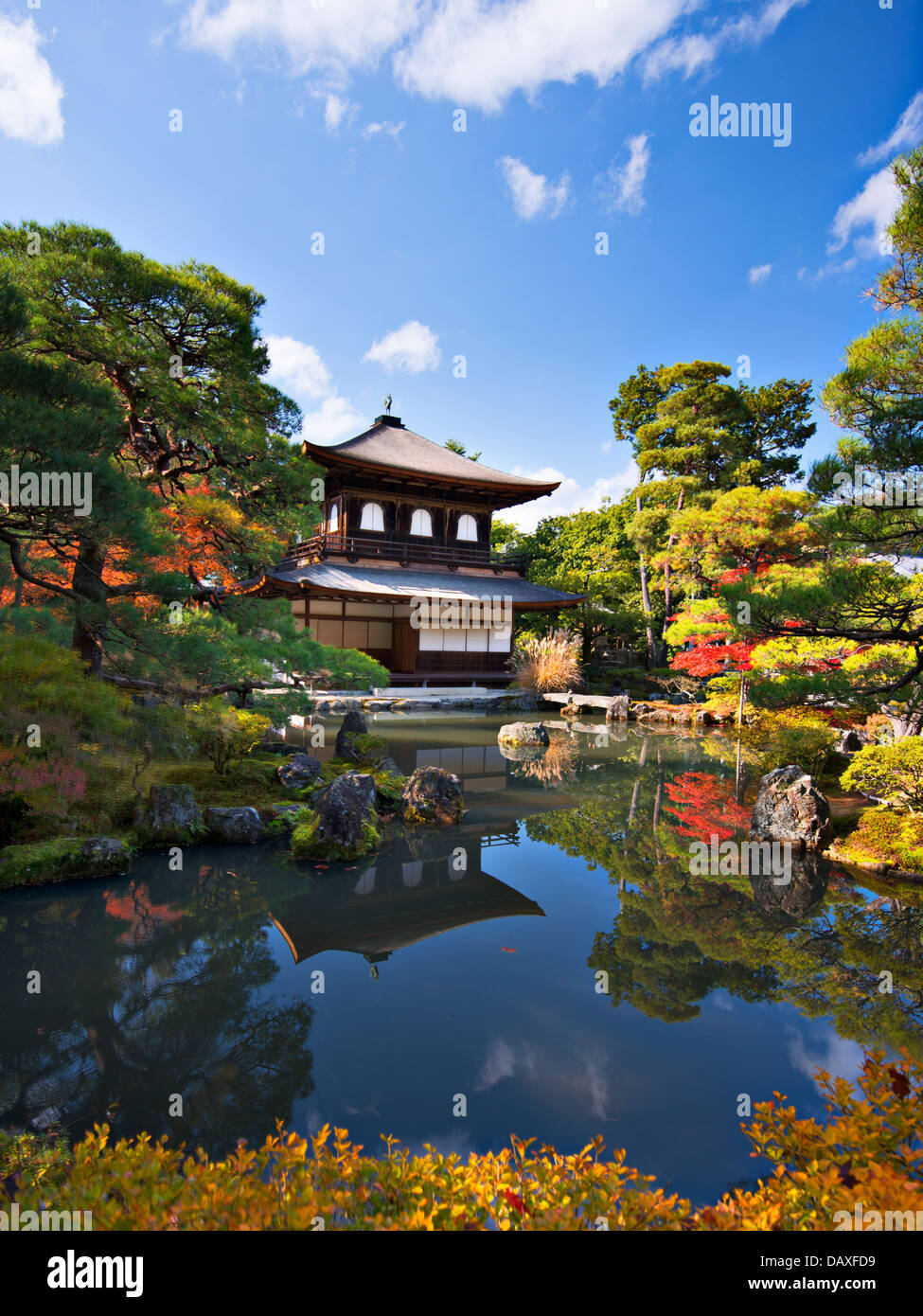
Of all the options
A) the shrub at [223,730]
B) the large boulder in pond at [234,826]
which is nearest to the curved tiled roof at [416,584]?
the shrub at [223,730]

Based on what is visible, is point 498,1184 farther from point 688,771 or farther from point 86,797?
point 688,771

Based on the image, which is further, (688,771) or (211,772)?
(688,771)

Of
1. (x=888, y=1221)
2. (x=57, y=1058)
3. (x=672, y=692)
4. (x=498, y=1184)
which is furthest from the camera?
(x=672, y=692)

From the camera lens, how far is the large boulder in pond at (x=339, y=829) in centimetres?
580

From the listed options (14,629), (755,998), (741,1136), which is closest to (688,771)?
(755,998)

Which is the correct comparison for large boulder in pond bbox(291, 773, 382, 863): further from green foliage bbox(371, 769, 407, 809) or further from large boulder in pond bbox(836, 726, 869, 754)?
large boulder in pond bbox(836, 726, 869, 754)

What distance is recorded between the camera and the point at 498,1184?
1.72 m

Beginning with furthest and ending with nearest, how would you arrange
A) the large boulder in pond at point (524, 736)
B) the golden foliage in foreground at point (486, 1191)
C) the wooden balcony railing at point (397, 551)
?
the wooden balcony railing at point (397, 551) → the large boulder in pond at point (524, 736) → the golden foliage in foreground at point (486, 1191)

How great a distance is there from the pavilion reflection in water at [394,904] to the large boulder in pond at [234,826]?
1.18 m

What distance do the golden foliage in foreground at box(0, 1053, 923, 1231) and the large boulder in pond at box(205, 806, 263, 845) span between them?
4.30 m

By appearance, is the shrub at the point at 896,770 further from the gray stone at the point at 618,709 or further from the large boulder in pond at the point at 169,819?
the gray stone at the point at 618,709

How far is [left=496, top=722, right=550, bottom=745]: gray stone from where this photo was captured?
39.9 feet

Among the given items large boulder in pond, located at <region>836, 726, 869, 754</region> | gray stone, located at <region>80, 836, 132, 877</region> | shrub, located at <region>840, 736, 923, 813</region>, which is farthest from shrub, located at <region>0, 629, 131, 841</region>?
large boulder in pond, located at <region>836, 726, 869, 754</region>
